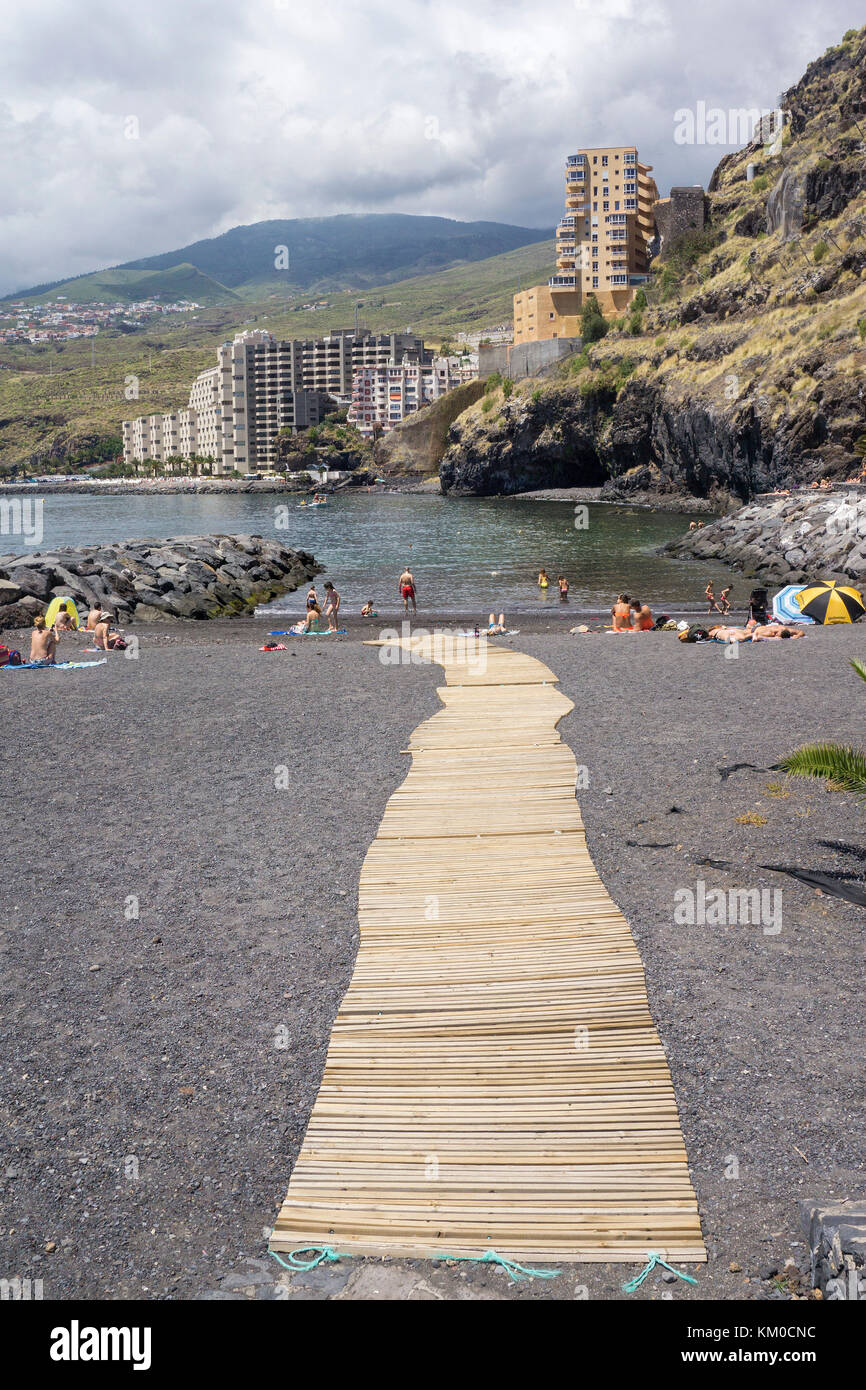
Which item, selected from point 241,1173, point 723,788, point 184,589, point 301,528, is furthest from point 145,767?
point 301,528

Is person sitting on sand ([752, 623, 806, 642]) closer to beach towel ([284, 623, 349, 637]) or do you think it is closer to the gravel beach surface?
the gravel beach surface

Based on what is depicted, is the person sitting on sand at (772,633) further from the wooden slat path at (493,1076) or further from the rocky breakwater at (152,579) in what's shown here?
the rocky breakwater at (152,579)

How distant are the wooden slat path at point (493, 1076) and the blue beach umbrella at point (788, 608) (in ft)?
63.4

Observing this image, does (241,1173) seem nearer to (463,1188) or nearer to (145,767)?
(463,1188)

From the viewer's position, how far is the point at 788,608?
27844 mm

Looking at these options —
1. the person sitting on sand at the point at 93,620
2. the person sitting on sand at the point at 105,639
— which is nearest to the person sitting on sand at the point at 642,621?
the person sitting on sand at the point at 105,639

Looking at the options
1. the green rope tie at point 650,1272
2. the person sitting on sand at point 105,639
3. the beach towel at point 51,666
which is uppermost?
the person sitting on sand at point 105,639

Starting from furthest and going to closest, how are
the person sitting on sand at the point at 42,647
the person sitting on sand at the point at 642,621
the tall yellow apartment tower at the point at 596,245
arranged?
the tall yellow apartment tower at the point at 596,245
the person sitting on sand at the point at 642,621
the person sitting on sand at the point at 42,647

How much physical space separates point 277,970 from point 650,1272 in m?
3.71

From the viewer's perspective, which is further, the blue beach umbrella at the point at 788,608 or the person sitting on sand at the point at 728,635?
the blue beach umbrella at the point at 788,608

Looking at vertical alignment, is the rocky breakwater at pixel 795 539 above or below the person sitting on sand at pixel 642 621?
above

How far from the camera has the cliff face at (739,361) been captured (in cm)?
7256

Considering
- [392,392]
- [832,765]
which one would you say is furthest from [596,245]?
[832,765]

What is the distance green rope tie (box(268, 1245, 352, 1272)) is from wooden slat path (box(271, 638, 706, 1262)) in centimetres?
4
